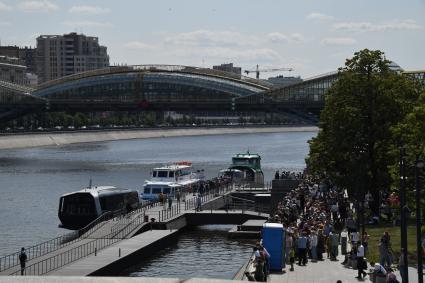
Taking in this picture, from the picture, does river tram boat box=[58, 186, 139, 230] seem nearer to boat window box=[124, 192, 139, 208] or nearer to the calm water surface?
boat window box=[124, 192, 139, 208]

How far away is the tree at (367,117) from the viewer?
142 ft

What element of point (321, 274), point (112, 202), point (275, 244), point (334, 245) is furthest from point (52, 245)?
point (321, 274)

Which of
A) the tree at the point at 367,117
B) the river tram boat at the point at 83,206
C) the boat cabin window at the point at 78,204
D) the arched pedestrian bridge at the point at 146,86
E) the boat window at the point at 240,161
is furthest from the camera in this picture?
the arched pedestrian bridge at the point at 146,86

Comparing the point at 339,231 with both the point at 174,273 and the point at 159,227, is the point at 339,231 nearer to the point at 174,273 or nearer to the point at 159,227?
the point at 174,273

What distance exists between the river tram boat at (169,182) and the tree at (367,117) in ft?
60.5

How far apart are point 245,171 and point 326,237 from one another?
4412 centimetres

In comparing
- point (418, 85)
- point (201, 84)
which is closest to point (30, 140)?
point (201, 84)

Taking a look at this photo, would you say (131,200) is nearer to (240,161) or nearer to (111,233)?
(111,233)

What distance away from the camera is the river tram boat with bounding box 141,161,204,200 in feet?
206

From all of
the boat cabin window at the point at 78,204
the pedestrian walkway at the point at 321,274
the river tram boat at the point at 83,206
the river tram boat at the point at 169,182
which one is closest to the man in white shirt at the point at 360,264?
the pedestrian walkway at the point at 321,274

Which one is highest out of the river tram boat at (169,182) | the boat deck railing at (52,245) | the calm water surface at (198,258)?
the river tram boat at (169,182)

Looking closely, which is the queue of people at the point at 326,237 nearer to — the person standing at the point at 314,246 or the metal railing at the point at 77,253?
the person standing at the point at 314,246

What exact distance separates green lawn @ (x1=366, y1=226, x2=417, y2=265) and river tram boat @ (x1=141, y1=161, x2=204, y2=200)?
24.9 m

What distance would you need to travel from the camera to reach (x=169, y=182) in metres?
65.3
